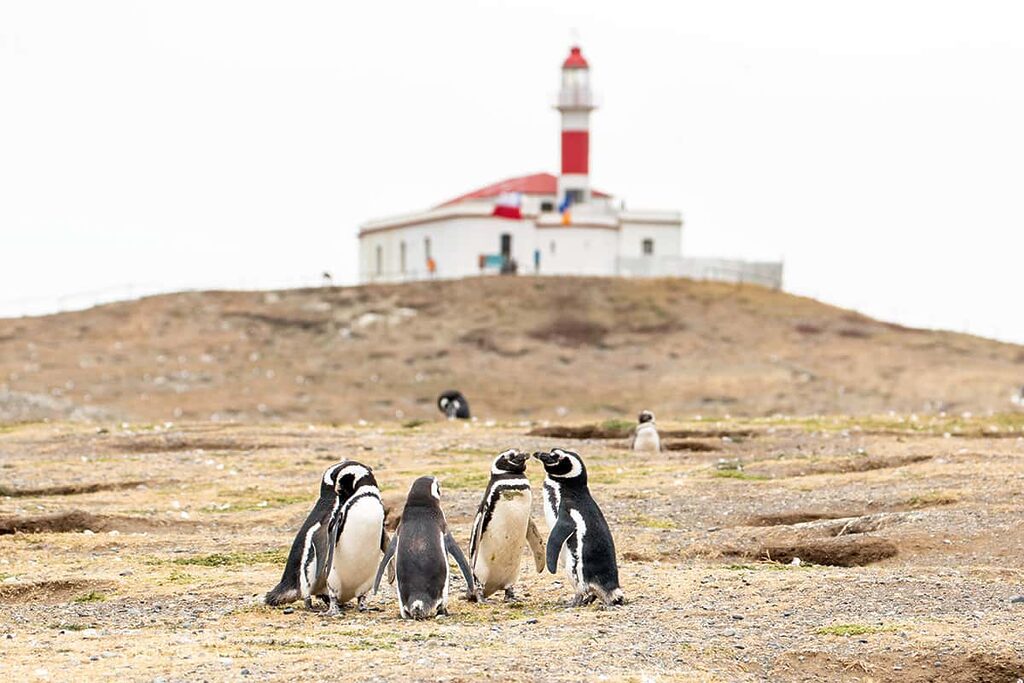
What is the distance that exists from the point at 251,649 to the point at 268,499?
1041 cm

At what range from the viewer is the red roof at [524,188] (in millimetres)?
79938

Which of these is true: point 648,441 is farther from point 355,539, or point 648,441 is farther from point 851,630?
point 851,630

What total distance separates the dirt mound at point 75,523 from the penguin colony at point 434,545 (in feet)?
18.7

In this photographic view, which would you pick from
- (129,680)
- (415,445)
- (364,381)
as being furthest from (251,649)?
(364,381)

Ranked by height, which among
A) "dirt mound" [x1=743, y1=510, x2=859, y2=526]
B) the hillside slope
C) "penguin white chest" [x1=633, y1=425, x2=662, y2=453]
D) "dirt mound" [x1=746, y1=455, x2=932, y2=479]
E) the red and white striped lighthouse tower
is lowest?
"dirt mound" [x1=743, y1=510, x2=859, y2=526]

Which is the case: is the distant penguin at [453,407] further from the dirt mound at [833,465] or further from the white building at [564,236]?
the white building at [564,236]

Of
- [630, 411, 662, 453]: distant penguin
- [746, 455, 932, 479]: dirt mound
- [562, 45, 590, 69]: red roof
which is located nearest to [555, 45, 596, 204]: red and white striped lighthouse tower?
[562, 45, 590, 69]: red roof

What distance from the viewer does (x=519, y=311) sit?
223 feet

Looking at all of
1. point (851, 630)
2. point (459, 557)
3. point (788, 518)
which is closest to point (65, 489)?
point (788, 518)

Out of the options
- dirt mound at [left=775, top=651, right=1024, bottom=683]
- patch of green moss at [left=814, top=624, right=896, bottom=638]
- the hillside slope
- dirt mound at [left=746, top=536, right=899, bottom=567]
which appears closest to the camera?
dirt mound at [left=775, top=651, right=1024, bottom=683]

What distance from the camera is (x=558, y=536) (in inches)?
559

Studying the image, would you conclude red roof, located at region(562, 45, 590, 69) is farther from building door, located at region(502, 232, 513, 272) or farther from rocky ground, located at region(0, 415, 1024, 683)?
rocky ground, located at region(0, 415, 1024, 683)

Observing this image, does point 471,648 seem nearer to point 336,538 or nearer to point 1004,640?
point 336,538

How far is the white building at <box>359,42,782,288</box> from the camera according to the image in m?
74.6
